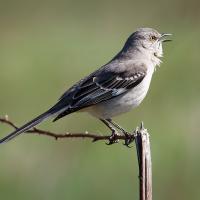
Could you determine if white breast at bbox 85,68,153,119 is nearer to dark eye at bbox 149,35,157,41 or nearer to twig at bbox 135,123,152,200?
dark eye at bbox 149,35,157,41

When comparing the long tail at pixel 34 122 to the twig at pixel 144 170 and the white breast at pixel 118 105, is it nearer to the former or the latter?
the white breast at pixel 118 105

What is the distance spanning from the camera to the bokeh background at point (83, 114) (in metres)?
9.45

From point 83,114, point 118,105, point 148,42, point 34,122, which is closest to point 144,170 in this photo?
point 34,122

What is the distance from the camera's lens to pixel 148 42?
8539mm

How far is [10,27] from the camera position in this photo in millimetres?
17922

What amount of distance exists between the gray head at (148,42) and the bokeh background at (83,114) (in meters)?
0.36

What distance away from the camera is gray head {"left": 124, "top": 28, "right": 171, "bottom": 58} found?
8508 millimetres

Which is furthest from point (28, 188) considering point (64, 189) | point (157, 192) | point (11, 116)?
point (11, 116)

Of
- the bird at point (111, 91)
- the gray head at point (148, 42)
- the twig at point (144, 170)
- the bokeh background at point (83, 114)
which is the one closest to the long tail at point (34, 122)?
the bird at point (111, 91)

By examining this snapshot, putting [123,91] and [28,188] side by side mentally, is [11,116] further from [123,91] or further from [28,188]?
[123,91]

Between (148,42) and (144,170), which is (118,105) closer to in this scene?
(148,42)

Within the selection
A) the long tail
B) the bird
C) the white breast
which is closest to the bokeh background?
the bird

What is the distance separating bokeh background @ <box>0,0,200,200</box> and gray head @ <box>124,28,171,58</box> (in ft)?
1.19

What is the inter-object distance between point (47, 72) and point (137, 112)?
3227 millimetres
